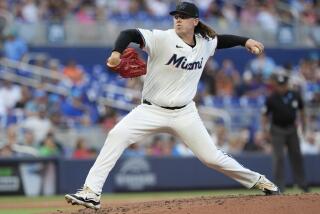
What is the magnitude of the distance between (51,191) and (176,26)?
7448 mm

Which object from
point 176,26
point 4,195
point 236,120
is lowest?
point 4,195

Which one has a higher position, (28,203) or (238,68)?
(238,68)

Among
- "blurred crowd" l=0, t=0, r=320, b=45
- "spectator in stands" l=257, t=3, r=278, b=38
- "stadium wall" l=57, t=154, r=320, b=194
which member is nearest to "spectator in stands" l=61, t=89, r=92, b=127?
"stadium wall" l=57, t=154, r=320, b=194

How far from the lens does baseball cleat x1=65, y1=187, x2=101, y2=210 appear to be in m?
7.35

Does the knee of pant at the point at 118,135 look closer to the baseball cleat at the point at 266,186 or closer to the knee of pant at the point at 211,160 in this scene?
the knee of pant at the point at 211,160

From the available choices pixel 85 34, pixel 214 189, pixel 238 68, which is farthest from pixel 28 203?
pixel 238 68

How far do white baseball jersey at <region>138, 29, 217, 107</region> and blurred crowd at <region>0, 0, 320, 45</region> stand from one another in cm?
1126

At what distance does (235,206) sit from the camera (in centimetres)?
754

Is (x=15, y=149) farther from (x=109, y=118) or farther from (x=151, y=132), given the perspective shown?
(x=151, y=132)

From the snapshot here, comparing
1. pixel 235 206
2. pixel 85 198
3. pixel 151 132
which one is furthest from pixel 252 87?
pixel 85 198

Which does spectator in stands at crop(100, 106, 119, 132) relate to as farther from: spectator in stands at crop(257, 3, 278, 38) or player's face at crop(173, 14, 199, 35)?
player's face at crop(173, 14, 199, 35)

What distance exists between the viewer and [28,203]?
40.8 ft

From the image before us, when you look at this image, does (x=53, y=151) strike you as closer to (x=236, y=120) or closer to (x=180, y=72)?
(x=236, y=120)

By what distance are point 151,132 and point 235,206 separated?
1.08m
